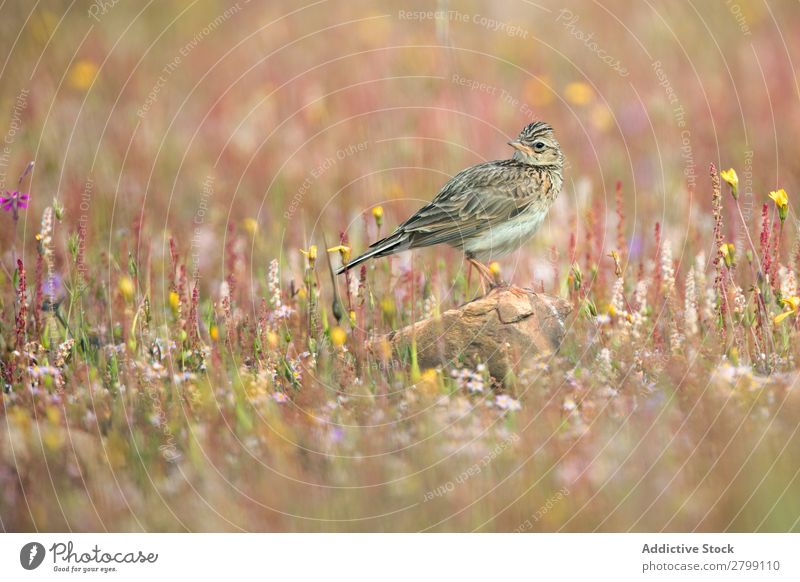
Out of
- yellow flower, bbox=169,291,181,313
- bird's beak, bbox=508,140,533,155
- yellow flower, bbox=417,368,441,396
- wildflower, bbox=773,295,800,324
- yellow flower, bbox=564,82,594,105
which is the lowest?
yellow flower, bbox=417,368,441,396

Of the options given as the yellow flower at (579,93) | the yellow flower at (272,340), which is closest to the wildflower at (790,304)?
the yellow flower at (272,340)

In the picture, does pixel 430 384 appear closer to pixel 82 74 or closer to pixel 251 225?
pixel 251 225

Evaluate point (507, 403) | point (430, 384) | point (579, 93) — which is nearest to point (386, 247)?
point (430, 384)

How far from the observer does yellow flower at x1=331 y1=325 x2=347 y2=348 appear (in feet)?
21.1

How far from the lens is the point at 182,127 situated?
1019 centimetres

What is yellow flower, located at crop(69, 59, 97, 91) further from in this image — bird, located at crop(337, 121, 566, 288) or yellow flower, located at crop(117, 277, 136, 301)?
bird, located at crop(337, 121, 566, 288)

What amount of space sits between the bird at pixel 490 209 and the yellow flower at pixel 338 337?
0.79m

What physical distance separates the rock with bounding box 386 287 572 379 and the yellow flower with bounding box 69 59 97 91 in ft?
14.6

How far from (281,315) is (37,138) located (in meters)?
3.54

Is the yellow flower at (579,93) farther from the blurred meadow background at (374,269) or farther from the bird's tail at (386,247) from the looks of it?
the bird's tail at (386,247)

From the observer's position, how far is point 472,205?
24.5 ft

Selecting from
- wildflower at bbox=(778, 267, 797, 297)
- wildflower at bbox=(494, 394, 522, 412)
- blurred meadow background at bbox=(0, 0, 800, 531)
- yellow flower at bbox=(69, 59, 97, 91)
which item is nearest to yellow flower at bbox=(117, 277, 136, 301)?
blurred meadow background at bbox=(0, 0, 800, 531)

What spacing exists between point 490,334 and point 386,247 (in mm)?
957

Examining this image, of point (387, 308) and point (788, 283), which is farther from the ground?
point (387, 308)
